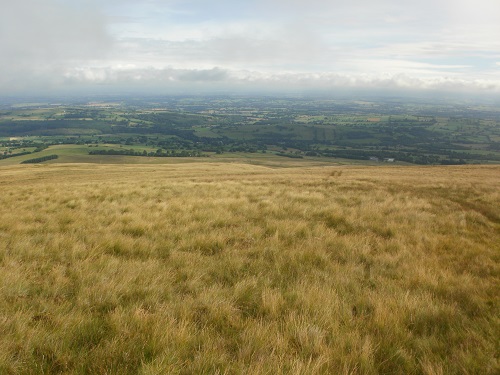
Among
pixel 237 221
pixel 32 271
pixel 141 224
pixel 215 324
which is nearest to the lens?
pixel 215 324

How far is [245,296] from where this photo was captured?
5.23 metres

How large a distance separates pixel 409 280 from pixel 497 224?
7914 millimetres

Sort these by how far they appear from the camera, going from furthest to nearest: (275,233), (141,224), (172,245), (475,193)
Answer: (475,193)
(141,224)
(275,233)
(172,245)

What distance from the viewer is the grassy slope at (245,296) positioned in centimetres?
359

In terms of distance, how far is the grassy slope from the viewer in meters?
3.59

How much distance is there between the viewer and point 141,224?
31.7ft

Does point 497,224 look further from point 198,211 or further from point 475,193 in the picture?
point 198,211

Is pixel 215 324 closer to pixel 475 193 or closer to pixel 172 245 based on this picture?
pixel 172 245

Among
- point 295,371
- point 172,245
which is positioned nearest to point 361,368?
point 295,371

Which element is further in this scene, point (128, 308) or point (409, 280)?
point (409, 280)

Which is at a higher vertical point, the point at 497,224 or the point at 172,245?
the point at 172,245

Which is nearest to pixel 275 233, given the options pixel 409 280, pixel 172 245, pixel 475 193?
pixel 172 245

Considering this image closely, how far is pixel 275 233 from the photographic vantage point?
29.7ft

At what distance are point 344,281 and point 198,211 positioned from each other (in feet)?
23.1
